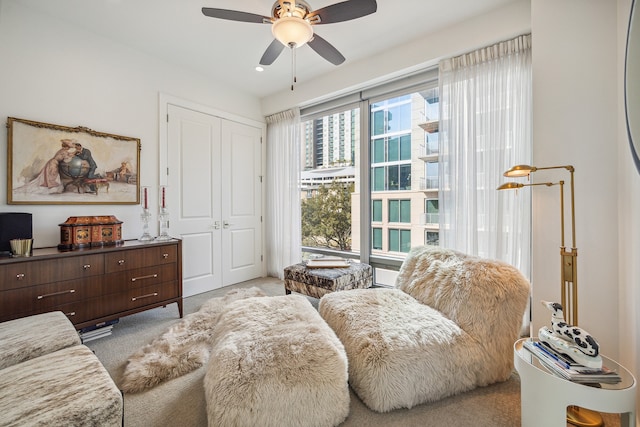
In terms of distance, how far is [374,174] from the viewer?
350 centimetres

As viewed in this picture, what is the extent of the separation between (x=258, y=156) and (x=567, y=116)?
3.63 metres

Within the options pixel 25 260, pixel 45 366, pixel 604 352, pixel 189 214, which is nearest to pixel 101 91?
pixel 189 214

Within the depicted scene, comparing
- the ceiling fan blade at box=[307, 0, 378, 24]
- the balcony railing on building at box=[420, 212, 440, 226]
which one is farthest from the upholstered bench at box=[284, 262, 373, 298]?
the ceiling fan blade at box=[307, 0, 378, 24]

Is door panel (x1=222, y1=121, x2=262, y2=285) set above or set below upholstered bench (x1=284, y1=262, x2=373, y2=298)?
above

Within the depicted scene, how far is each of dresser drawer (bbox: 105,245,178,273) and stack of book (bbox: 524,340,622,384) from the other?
2.85m

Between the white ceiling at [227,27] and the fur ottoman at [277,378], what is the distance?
2534 mm

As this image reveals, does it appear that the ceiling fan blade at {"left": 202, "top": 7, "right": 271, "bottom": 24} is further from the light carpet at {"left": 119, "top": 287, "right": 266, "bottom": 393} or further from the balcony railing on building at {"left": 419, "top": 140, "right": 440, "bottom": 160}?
the light carpet at {"left": 119, "top": 287, "right": 266, "bottom": 393}

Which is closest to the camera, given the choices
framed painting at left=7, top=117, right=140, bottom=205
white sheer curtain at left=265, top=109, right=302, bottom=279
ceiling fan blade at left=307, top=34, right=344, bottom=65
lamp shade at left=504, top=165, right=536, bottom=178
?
lamp shade at left=504, top=165, right=536, bottom=178

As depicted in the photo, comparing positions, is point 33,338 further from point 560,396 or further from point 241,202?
point 241,202

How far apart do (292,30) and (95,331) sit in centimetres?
287

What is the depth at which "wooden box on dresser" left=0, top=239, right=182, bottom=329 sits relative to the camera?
1871mm

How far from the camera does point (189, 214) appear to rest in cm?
347

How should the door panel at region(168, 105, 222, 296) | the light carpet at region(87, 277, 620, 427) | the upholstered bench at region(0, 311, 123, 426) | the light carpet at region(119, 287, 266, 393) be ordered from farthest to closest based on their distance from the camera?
the door panel at region(168, 105, 222, 296) → the light carpet at region(119, 287, 266, 393) → the light carpet at region(87, 277, 620, 427) → the upholstered bench at region(0, 311, 123, 426)

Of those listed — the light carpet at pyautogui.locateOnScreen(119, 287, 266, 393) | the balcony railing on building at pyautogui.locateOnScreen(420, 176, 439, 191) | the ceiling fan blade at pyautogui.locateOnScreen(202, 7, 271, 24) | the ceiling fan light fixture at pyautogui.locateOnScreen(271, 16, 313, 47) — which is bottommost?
the light carpet at pyautogui.locateOnScreen(119, 287, 266, 393)
